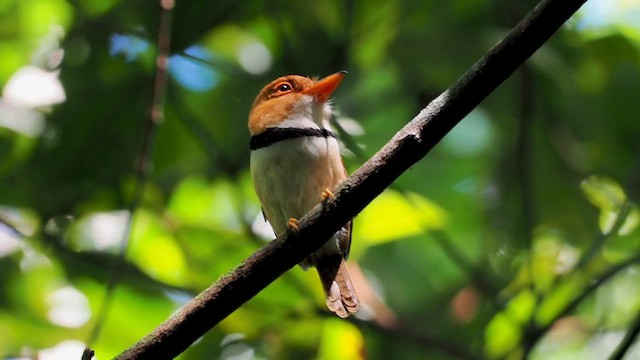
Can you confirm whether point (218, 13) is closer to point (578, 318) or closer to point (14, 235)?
point (14, 235)

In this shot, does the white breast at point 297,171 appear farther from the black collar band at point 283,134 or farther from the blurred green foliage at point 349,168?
the blurred green foliage at point 349,168

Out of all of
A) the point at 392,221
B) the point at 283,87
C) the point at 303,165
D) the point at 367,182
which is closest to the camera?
the point at 367,182

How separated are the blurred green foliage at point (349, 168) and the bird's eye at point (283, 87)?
1.75 ft

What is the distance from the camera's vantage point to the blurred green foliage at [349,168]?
421 centimetres

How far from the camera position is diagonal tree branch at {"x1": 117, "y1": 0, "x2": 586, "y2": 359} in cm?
225

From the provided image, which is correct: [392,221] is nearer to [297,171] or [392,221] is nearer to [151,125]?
[151,125]

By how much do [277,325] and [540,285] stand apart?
1.29m

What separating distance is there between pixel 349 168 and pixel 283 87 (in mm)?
783

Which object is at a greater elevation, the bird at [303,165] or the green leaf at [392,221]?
the green leaf at [392,221]

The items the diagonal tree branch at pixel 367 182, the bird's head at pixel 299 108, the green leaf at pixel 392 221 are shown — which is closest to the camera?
the diagonal tree branch at pixel 367 182

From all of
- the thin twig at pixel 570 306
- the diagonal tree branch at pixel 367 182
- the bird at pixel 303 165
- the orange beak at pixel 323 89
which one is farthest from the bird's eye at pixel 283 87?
the thin twig at pixel 570 306

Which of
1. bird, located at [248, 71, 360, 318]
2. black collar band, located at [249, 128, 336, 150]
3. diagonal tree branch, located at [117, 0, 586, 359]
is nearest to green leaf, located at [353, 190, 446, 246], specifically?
bird, located at [248, 71, 360, 318]

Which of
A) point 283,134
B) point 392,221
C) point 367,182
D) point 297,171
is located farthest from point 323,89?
point 392,221

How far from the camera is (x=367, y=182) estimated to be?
2.32m
